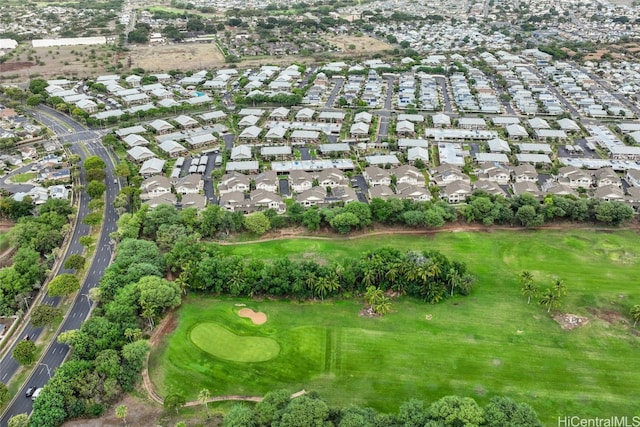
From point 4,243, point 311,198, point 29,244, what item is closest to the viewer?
point 29,244

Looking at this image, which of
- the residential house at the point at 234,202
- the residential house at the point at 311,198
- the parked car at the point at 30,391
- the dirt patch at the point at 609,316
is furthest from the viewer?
the residential house at the point at 311,198

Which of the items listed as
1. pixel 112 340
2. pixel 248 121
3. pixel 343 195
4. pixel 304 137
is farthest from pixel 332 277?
pixel 248 121

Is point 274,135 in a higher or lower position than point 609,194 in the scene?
lower

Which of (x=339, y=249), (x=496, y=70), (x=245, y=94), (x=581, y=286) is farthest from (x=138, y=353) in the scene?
(x=496, y=70)

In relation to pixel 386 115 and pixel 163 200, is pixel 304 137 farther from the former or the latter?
pixel 163 200

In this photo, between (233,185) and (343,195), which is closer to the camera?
(343,195)

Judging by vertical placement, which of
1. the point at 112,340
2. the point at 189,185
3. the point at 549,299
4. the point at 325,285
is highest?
the point at 112,340

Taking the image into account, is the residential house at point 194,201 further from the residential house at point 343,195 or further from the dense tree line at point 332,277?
the residential house at point 343,195

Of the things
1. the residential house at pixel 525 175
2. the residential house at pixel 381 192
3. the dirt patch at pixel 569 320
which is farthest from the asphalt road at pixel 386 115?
the dirt patch at pixel 569 320

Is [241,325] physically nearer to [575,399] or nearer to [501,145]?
[575,399]
